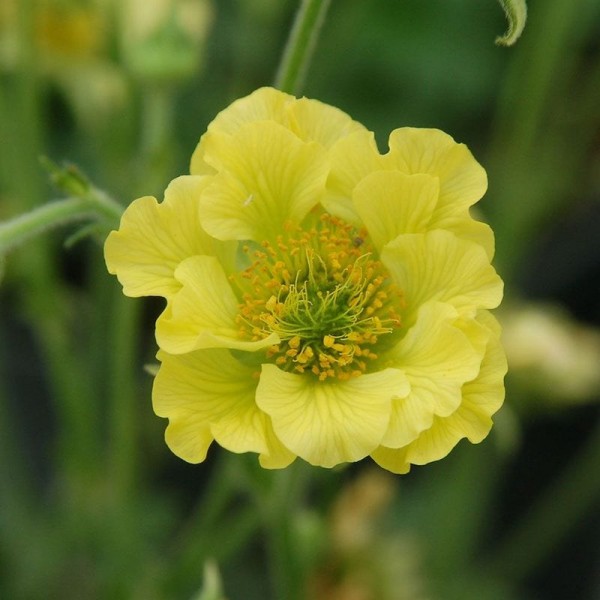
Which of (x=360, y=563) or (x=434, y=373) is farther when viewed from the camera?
(x=360, y=563)

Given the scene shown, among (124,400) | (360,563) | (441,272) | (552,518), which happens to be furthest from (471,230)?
(552,518)

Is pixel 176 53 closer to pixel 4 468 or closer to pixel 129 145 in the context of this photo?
pixel 129 145

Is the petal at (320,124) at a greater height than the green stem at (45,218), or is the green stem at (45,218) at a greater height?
the petal at (320,124)

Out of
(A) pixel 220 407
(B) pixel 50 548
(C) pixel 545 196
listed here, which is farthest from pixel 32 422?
(A) pixel 220 407

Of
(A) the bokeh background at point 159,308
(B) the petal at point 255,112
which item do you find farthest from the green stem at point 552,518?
(B) the petal at point 255,112

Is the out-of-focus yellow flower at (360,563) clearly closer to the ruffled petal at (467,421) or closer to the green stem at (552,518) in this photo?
the green stem at (552,518)

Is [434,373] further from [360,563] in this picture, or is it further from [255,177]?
[360,563]

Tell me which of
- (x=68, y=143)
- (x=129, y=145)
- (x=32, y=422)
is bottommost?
(x=32, y=422)
